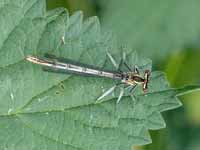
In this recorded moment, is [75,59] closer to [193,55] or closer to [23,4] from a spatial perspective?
[23,4]

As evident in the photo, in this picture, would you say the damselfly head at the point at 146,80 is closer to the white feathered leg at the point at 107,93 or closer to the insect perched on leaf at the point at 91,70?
the insect perched on leaf at the point at 91,70

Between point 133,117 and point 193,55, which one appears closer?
point 133,117

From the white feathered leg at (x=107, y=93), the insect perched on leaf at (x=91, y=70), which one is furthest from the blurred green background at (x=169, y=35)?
the white feathered leg at (x=107, y=93)

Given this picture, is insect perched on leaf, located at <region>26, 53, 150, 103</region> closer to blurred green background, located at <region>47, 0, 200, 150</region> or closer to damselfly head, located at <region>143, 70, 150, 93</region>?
damselfly head, located at <region>143, 70, 150, 93</region>

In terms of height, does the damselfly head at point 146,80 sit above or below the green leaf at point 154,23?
below

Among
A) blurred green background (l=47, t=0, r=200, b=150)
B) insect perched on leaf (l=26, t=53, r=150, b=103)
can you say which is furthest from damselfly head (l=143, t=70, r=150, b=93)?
blurred green background (l=47, t=0, r=200, b=150)

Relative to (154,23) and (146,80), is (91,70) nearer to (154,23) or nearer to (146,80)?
(146,80)

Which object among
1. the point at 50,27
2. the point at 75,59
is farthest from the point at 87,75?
the point at 50,27

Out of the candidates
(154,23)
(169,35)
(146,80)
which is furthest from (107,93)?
(169,35)
